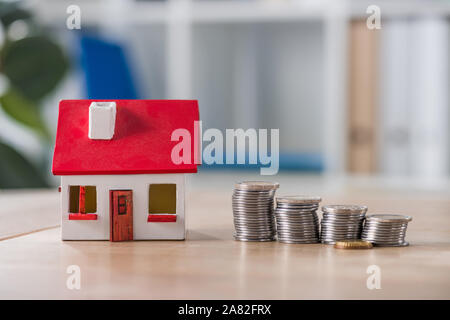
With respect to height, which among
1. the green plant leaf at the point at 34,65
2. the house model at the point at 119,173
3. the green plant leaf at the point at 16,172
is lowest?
the green plant leaf at the point at 16,172

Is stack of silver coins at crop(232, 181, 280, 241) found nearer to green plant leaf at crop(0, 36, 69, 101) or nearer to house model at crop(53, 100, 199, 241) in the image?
house model at crop(53, 100, 199, 241)

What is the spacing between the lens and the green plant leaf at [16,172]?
4.08 metres

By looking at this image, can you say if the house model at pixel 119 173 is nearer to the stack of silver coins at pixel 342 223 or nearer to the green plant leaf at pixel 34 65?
the stack of silver coins at pixel 342 223

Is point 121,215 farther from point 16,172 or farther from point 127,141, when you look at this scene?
point 16,172

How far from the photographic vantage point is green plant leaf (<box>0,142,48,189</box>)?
4.08 m

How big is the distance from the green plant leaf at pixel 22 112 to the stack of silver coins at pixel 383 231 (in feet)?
10.4

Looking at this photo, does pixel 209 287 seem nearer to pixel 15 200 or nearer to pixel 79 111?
pixel 79 111

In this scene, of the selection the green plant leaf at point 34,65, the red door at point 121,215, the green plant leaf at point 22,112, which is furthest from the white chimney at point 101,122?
the green plant leaf at point 34,65

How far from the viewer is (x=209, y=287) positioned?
95cm

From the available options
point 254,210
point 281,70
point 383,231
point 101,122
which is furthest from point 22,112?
point 383,231

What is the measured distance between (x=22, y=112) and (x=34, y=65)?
37 cm

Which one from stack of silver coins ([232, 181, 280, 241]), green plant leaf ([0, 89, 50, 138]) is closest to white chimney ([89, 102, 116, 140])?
stack of silver coins ([232, 181, 280, 241])
